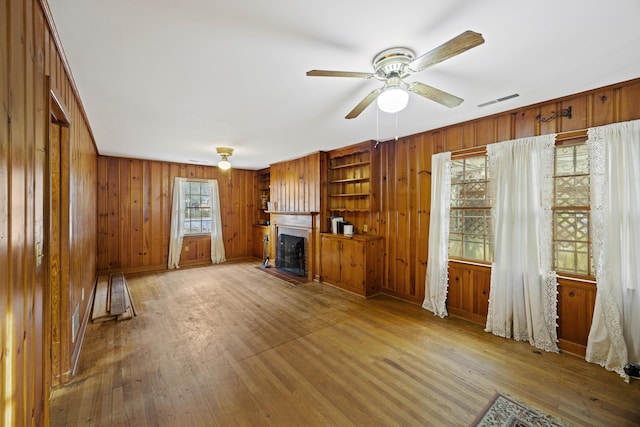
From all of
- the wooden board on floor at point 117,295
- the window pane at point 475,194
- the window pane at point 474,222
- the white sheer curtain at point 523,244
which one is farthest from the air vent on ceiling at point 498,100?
the wooden board on floor at point 117,295

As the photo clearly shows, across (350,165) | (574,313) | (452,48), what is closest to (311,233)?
(350,165)

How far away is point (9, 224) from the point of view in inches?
38.4

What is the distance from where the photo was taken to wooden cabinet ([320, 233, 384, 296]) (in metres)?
4.21

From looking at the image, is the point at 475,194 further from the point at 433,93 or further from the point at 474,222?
the point at 433,93

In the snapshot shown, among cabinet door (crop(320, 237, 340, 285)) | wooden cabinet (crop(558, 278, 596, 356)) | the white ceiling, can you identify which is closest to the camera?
the white ceiling

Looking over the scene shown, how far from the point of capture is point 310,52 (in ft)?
Result: 5.96

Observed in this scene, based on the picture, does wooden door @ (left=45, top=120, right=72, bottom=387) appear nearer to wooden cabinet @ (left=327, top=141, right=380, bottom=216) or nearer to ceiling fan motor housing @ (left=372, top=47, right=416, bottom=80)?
ceiling fan motor housing @ (left=372, top=47, right=416, bottom=80)

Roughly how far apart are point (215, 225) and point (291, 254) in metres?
2.28

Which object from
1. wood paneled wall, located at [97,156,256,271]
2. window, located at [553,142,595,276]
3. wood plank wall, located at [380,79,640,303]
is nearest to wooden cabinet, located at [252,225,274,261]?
wood paneled wall, located at [97,156,256,271]

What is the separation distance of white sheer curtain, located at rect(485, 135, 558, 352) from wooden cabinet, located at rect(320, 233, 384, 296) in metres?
1.68

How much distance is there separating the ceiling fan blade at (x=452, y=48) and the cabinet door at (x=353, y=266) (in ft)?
9.92

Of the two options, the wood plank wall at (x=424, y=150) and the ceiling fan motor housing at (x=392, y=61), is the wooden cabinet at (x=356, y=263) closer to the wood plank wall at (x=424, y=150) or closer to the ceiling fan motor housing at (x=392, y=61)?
the wood plank wall at (x=424, y=150)

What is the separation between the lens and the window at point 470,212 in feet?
10.7

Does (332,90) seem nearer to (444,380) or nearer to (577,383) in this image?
(444,380)
